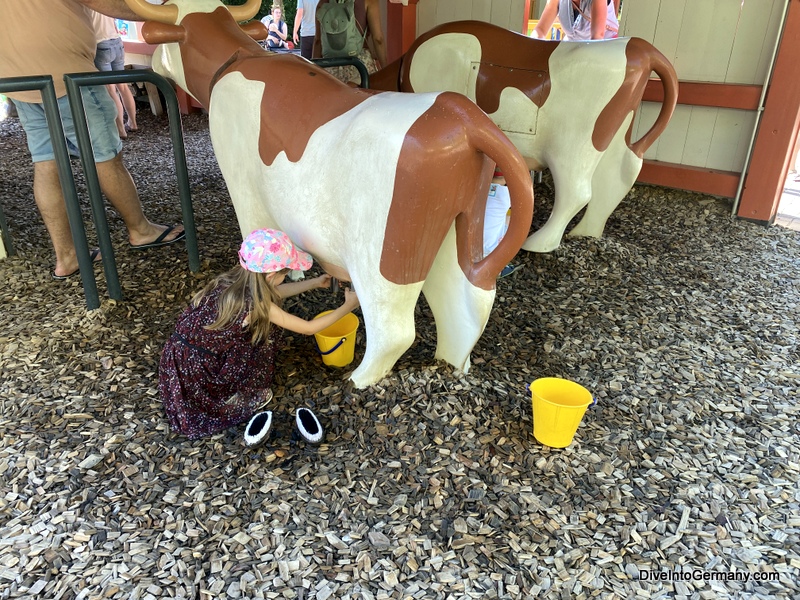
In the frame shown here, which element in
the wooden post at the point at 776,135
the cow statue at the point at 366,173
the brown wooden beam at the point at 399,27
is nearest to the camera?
the cow statue at the point at 366,173

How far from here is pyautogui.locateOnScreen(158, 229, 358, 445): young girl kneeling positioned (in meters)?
1.89

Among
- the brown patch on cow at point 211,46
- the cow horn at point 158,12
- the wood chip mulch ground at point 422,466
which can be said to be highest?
the cow horn at point 158,12

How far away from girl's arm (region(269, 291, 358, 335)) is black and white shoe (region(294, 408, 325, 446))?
0.90 feet

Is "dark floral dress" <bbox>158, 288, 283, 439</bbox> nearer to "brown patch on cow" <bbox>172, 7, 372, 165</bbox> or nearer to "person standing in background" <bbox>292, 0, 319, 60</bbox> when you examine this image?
"brown patch on cow" <bbox>172, 7, 372, 165</bbox>

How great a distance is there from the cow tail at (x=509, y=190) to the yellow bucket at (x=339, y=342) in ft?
1.96

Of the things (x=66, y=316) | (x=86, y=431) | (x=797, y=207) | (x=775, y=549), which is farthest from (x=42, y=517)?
(x=797, y=207)

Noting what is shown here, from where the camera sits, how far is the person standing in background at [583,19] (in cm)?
368

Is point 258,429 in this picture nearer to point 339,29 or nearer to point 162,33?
point 162,33

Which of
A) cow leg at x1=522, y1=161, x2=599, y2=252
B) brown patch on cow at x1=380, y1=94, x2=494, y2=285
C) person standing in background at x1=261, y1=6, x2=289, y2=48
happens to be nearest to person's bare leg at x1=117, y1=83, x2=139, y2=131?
person standing in background at x1=261, y1=6, x2=289, y2=48

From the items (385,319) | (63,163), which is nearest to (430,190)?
(385,319)

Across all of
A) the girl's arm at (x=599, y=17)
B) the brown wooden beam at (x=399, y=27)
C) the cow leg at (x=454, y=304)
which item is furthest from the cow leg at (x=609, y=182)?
the brown wooden beam at (x=399, y=27)

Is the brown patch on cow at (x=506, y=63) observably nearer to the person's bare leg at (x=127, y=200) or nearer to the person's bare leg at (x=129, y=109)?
the person's bare leg at (x=127, y=200)

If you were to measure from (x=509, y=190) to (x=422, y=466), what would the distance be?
879mm

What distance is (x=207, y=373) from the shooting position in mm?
1969
